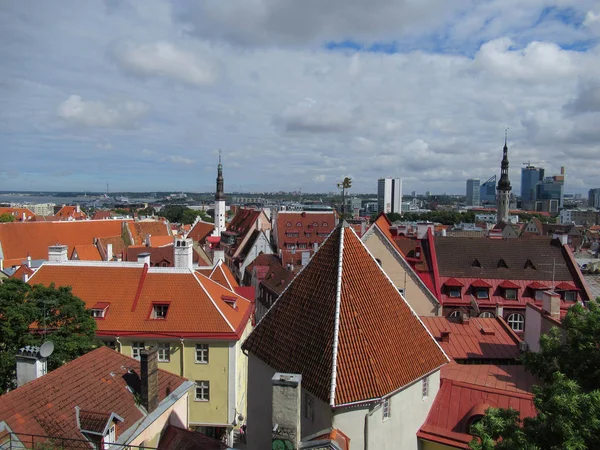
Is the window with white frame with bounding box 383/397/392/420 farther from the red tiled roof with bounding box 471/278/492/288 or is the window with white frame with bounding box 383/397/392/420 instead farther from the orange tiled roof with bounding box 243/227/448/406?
the red tiled roof with bounding box 471/278/492/288

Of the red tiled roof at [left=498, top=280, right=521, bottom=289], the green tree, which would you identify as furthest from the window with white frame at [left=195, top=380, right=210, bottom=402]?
the red tiled roof at [left=498, top=280, right=521, bottom=289]

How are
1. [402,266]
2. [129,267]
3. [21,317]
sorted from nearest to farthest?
[21,317]
[129,267]
[402,266]

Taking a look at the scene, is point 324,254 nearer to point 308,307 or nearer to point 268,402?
point 308,307

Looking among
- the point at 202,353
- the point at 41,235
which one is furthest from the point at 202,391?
the point at 41,235

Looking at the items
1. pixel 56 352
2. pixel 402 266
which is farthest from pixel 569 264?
pixel 56 352

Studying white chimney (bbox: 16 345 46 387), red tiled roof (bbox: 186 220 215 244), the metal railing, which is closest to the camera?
the metal railing

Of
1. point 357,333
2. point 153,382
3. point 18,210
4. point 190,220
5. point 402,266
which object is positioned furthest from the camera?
point 190,220
